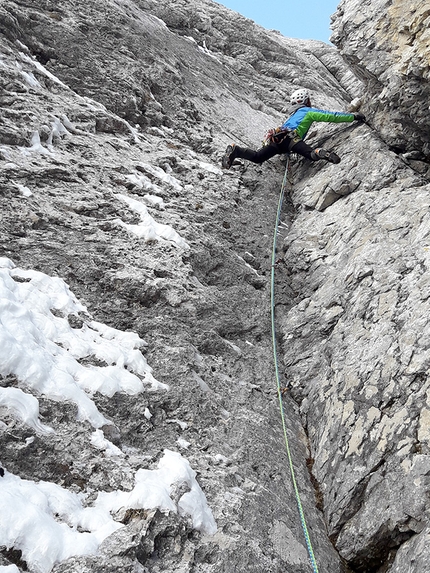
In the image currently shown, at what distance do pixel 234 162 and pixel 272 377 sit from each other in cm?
585

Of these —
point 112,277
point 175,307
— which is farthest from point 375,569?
point 112,277

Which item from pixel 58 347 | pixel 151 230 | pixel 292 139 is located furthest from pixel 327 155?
pixel 58 347

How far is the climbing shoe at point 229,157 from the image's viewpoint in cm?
1002

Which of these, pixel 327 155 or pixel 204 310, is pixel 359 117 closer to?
pixel 327 155

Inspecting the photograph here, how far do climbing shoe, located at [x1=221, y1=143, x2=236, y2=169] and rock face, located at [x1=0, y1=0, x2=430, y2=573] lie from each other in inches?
9.3

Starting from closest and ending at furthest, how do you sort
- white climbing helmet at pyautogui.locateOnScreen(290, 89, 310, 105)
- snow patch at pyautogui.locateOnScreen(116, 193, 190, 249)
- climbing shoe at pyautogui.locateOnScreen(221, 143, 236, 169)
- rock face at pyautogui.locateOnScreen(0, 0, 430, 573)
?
1. rock face at pyautogui.locateOnScreen(0, 0, 430, 573)
2. snow patch at pyautogui.locateOnScreen(116, 193, 190, 249)
3. climbing shoe at pyautogui.locateOnScreen(221, 143, 236, 169)
4. white climbing helmet at pyautogui.locateOnScreen(290, 89, 310, 105)

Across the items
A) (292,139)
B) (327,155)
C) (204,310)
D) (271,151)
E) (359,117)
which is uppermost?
(359,117)

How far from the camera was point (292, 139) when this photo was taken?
34.3 ft

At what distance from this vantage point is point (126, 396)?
4.88 m

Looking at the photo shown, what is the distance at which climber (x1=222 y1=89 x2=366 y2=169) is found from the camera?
10055 mm

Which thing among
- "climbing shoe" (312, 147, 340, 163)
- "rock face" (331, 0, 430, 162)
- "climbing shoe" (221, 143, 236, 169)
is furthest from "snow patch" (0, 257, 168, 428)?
"rock face" (331, 0, 430, 162)

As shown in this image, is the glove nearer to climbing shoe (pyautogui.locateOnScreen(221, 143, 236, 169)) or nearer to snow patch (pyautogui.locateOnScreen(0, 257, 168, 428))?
climbing shoe (pyautogui.locateOnScreen(221, 143, 236, 169))

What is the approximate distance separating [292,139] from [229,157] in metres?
1.55

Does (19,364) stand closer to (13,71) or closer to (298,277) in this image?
(298,277)
